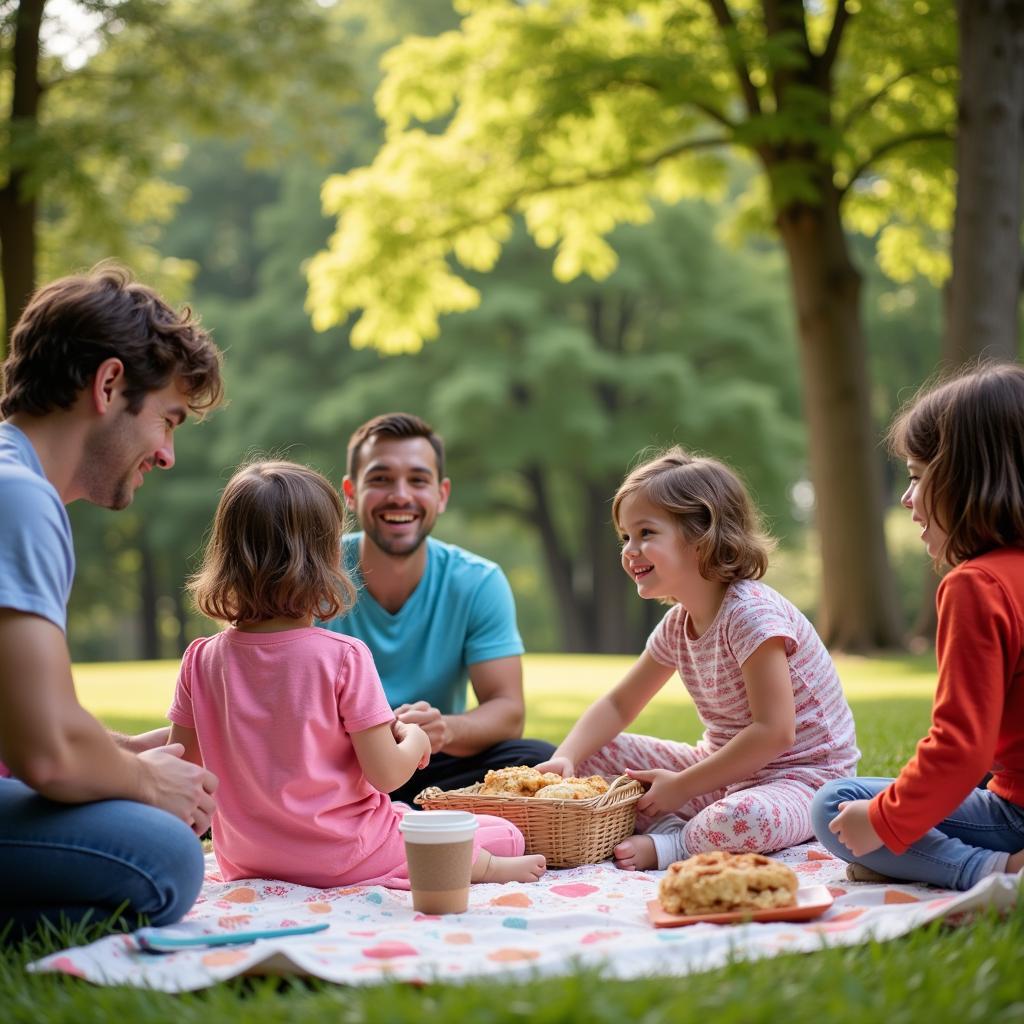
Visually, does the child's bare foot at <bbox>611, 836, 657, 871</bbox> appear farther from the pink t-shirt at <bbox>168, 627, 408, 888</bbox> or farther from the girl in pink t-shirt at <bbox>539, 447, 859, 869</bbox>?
the pink t-shirt at <bbox>168, 627, 408, 888</bbox>

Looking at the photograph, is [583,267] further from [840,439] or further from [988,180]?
[988,180]

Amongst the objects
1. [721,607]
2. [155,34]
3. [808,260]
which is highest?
[155,34]

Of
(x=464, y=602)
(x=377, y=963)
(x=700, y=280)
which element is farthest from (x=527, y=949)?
(x=700, y=280)

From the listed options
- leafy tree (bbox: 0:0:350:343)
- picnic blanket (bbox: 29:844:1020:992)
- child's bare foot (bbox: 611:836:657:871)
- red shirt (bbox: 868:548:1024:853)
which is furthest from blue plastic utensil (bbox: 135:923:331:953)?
leafy tree (bbox: 0:0:350:343)

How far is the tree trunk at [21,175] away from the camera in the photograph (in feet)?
38.2

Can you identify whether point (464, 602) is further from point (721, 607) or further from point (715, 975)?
point (715, 975)

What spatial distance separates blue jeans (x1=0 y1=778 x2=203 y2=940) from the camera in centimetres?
278

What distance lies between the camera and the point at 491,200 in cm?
1357

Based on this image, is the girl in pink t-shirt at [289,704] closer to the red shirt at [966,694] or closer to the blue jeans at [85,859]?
the blue jeans at [85,859]

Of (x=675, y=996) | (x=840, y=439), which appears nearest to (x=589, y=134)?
(x=840, y=439)

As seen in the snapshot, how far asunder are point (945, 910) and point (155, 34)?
12.8m

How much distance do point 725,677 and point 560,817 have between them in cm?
75

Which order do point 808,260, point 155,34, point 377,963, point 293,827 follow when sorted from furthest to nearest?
1. point 155,34
2. point 808,260
3. point 293,827
4. point 377,963

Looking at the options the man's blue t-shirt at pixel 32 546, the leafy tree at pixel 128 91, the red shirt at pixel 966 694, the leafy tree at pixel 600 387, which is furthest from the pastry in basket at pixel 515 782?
the leafy tree at pixel 600 387
